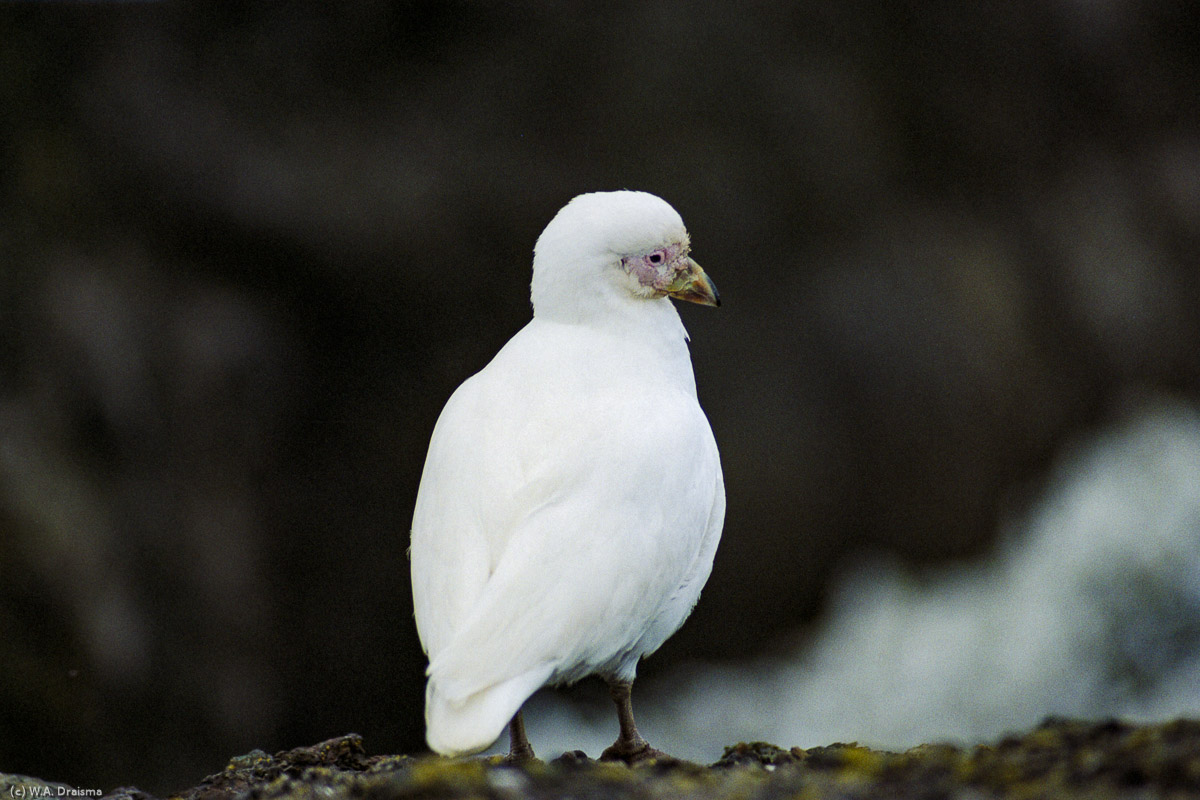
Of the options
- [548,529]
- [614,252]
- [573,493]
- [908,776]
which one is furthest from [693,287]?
[908,776]

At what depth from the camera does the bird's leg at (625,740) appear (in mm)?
4719

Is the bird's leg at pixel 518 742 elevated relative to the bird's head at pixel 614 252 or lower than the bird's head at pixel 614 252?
lower

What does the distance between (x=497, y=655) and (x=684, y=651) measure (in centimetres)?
557

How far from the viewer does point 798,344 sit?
9.34 metres

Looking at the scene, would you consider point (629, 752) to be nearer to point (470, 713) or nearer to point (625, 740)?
point (625, 740)

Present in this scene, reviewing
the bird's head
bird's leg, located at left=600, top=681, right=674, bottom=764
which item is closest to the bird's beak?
the bird's head

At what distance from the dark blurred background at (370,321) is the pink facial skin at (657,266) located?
3999 millimetres

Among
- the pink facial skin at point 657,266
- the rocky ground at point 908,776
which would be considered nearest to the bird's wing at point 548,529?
the rocky ground at point 908,776

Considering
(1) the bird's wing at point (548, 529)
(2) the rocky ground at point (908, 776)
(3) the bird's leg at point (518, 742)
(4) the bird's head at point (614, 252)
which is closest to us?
(2) the rocky ground at point (908, 776)

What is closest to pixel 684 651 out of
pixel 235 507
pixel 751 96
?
pixel 235 507

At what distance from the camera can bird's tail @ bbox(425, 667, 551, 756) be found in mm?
3580

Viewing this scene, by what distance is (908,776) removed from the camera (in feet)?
10.0

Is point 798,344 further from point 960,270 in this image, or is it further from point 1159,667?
point 1159,667

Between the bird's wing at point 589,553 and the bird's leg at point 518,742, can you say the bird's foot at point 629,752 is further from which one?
the bird's wing at point 589,553
